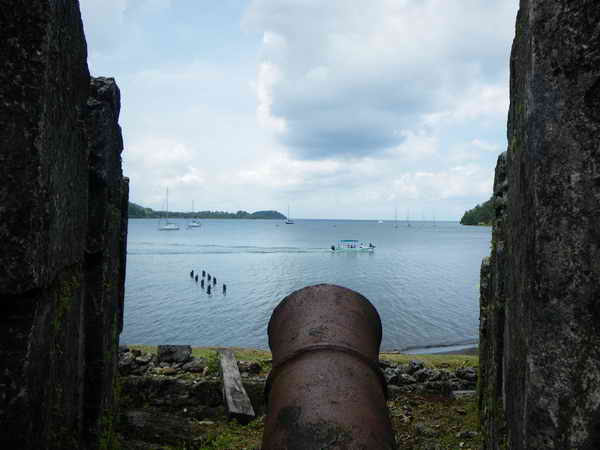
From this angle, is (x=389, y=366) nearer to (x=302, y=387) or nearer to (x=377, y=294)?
(x=302, y=387)

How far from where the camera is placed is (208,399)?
22.8 feet

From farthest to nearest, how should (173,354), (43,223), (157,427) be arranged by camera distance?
(173,354), (157,427), (43,223)

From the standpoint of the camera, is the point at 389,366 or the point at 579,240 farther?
the point at 389,366

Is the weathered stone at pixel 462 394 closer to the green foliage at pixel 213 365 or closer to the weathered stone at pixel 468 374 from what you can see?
the weathered stone at pixel 468 374

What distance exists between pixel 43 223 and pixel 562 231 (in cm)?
241

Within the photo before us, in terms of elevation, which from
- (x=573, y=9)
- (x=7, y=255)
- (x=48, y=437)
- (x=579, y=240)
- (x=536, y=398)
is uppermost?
(x=573, y=9)

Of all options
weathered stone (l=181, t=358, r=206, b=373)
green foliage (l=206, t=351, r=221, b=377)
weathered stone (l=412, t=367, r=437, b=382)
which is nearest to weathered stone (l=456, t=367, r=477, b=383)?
weathered stone (l=412, t=367, r=437, b=382)

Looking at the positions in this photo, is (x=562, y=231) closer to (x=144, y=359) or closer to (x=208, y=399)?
(x=208, y=399)

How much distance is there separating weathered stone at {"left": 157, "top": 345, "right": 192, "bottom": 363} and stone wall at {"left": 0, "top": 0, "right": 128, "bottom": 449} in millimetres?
4001

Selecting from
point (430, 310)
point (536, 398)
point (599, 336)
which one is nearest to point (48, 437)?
point (536, 398)

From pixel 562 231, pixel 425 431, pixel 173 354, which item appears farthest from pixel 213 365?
pixel 562 231

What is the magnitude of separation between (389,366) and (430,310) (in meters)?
22.4

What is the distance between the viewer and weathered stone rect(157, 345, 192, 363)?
8.10 m

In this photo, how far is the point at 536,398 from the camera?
2.21 metres
